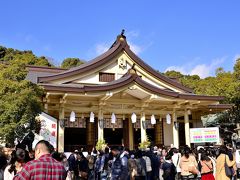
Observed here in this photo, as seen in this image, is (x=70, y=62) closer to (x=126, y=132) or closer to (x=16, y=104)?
(x=126, y=132)

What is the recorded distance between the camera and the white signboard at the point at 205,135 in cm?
1756

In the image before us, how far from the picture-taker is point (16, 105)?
1202cm

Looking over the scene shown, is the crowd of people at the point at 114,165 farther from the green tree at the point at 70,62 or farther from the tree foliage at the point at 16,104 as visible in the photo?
the green tree at the point at 70,62

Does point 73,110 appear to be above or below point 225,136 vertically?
above

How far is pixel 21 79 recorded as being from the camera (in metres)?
13.2

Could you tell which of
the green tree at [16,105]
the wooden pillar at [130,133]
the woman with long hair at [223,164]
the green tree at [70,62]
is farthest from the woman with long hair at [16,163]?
the green tree at [70,62]

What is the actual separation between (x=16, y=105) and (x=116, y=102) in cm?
764

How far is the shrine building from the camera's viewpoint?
17203mm

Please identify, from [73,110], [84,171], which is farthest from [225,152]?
[73,110]

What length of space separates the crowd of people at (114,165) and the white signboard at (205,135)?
6600 millimetres

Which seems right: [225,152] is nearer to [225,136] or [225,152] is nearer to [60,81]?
[60,81]

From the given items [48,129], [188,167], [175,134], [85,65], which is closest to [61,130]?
[48,129]

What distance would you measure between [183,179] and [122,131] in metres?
Answer: 11.8

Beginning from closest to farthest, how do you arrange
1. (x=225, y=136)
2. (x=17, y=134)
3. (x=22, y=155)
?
(x=22, y=155) → (x=17, y=134) → (x=225, y=136)
